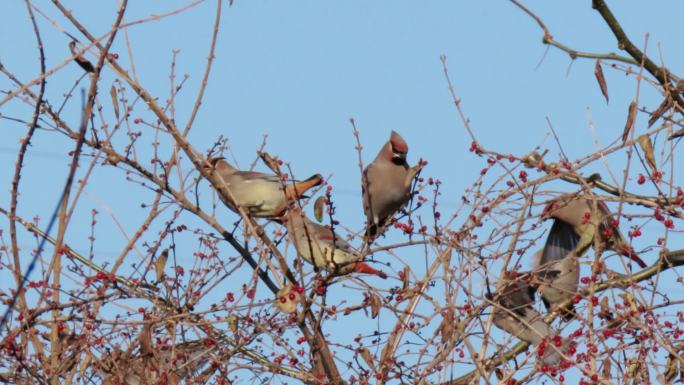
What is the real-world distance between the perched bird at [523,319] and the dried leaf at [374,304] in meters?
0.39

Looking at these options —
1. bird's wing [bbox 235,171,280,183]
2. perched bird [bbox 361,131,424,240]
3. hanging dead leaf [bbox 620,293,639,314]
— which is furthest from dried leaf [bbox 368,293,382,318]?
perched bird [bbox 361,131,424,240]

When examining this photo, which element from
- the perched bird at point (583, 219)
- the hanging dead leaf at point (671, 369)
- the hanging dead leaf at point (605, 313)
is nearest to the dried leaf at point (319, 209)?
the perched bird at point (583, 219)

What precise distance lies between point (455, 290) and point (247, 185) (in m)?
1.44

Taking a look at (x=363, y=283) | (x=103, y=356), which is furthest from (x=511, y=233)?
(x=103, y=356)

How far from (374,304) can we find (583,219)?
965mm

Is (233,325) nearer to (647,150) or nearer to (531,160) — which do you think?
(531,160)

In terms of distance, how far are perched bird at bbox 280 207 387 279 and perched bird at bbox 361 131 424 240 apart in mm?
655

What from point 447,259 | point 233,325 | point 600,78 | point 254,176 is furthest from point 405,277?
point 254,176

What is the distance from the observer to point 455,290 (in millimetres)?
3975

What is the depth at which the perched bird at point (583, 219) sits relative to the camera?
423 cm

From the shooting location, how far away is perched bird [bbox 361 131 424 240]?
580 cm

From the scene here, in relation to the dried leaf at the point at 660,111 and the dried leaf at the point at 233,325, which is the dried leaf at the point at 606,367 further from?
the dried leaf at the point at 233,325

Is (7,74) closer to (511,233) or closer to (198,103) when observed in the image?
(198,103)

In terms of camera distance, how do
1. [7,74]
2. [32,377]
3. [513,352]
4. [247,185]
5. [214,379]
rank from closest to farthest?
[7,74], [32,377], [214,379], [513,352], [247,185]
